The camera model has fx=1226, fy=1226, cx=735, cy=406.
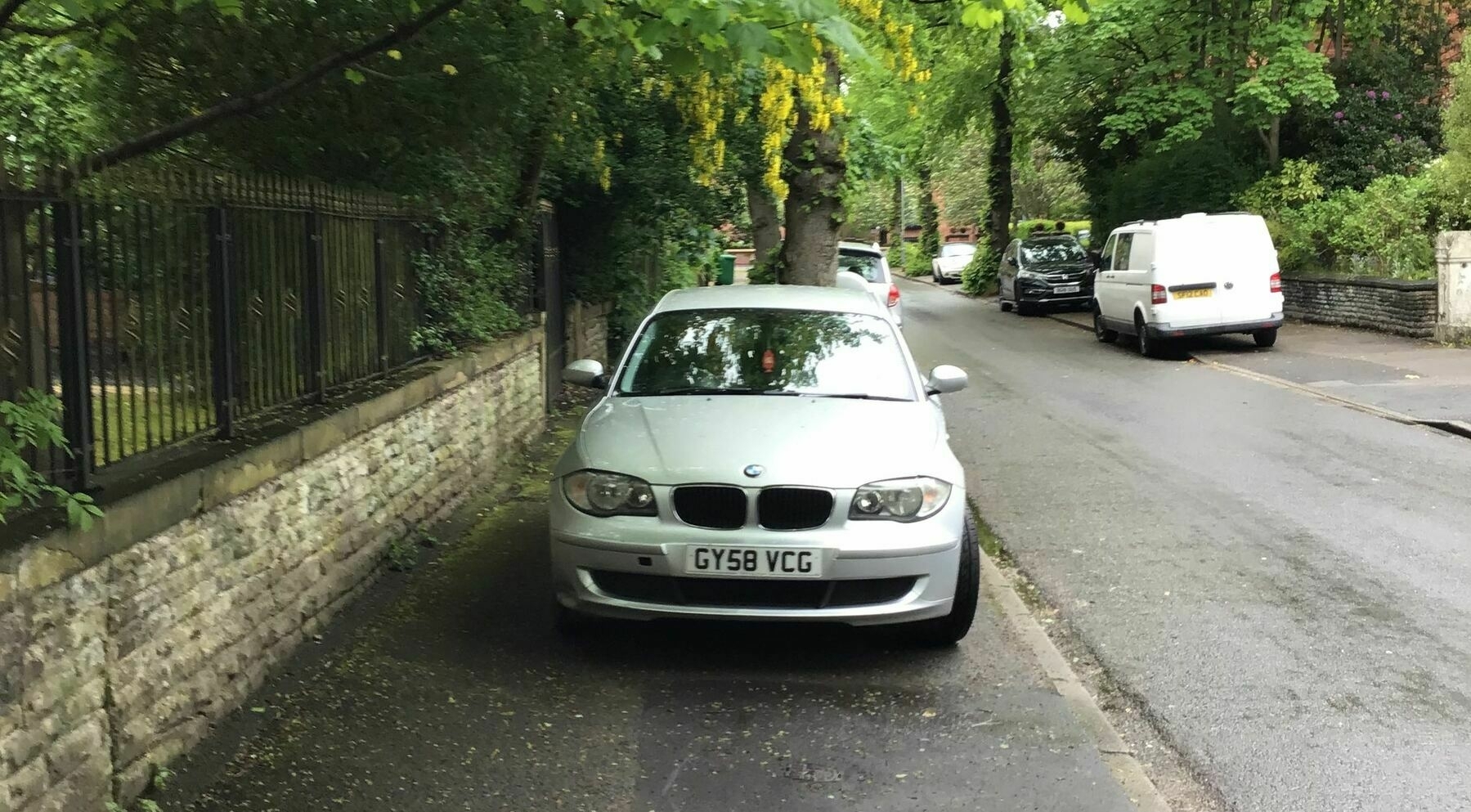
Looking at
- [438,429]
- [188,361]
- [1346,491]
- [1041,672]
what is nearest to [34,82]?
[438,429]

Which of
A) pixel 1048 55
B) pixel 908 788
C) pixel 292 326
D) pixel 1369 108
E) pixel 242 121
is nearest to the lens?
pixel 908 788

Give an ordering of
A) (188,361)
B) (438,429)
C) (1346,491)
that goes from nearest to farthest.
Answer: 1. (188,361)
2. (438,429)
3. (1346,491)

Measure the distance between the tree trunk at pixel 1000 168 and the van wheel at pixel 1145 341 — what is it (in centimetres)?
1551

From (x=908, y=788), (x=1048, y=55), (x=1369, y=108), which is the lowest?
(x=908, y=788)

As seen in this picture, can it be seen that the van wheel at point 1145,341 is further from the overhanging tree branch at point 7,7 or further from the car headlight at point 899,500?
the overhanging tree branch at point 7,7

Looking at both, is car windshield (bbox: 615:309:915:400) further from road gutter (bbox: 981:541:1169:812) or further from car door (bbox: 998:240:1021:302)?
car door (bbox: 998:240:1021:302)

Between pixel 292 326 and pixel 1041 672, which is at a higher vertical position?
pixel 292 326

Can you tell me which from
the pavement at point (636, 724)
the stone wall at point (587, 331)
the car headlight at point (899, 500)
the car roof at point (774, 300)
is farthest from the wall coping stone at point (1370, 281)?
the car headlight at point (899, 500)

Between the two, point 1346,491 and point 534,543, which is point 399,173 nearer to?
point 534,543

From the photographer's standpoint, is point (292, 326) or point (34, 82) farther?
point (34, 82)

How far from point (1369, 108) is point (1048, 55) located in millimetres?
6946

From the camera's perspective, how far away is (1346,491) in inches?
350

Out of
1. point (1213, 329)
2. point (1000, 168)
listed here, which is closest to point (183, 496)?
point (1213, 329)

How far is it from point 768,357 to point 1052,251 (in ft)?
80.8
